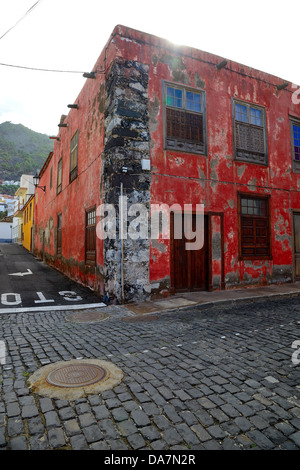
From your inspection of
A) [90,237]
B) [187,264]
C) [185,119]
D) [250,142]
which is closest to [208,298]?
[187,264]

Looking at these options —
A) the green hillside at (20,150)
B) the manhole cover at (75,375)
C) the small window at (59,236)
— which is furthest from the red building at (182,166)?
the green hillside at (20,150)

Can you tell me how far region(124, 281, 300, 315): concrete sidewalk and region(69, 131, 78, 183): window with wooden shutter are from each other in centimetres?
646

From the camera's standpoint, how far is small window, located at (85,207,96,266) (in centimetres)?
866

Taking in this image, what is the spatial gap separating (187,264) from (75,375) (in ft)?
18.0

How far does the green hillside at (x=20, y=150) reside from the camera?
290 ft

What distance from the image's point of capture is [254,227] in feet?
30.9

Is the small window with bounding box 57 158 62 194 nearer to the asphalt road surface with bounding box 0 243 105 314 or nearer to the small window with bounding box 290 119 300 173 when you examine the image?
the asphalt road surface with bounding box 0 243 105 314

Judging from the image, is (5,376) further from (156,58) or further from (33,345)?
(156,58)

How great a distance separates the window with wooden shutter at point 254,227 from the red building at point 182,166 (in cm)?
4

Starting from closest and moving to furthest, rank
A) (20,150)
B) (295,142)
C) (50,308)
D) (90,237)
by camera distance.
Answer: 1. (50,308)
2. (90,237)
3. (295,142)
4. (20,150)

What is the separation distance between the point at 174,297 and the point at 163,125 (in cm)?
483

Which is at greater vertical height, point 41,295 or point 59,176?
point 59,176

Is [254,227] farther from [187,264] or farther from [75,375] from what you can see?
[75,375]

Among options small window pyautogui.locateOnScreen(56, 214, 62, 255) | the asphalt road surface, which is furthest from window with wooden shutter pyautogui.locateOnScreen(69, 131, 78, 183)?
the asphalt road surface
